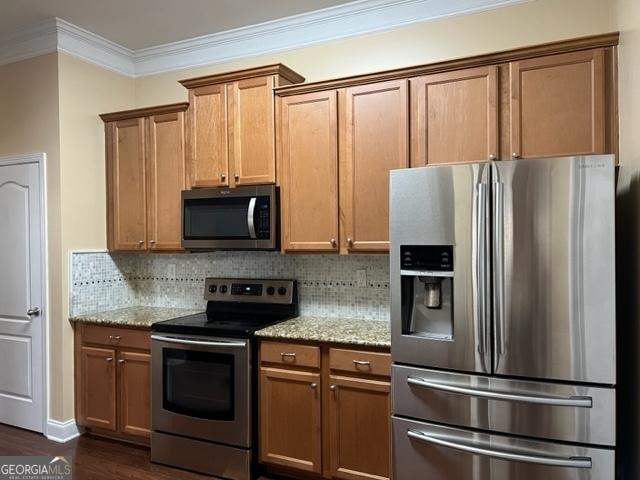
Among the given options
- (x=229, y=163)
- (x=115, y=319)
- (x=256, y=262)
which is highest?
(x=229, y=163)

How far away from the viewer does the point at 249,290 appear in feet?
10.8

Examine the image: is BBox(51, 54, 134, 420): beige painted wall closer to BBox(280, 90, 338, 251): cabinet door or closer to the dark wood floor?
the dark wood floor

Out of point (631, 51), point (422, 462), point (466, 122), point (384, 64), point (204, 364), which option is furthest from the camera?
point (384, 64)

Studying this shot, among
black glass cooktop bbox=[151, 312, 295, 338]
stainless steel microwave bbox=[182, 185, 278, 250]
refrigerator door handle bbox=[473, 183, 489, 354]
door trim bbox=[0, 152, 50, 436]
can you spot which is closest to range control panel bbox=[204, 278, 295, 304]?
black glass cooktop bbox=[151, 312, 295, 338]

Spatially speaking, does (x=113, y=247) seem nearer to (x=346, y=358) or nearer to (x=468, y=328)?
(x=346, y=358)

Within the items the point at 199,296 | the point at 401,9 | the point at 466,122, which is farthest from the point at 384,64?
the point at 199,296

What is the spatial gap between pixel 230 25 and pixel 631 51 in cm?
246

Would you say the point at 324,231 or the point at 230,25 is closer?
the point at 324,231

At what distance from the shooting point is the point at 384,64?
3062 mm

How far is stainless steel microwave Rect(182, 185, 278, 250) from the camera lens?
294 cm

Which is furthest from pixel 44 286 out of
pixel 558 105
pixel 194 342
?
pixel 558 105

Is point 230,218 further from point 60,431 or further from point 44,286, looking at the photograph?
point 60,431

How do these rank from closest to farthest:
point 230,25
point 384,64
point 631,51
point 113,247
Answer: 1. point 631,51
2. point 384,64
3. point 230,25
4. point 113,247

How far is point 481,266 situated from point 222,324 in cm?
162
